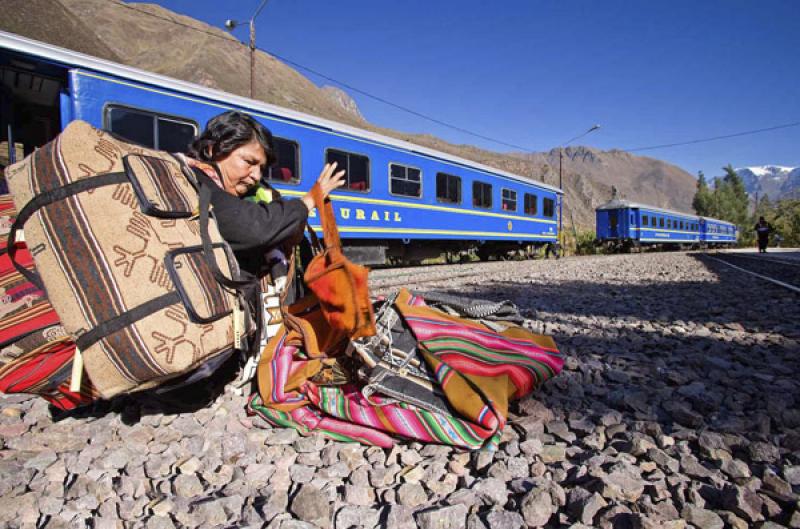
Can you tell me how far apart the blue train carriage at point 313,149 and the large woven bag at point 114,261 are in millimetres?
4704

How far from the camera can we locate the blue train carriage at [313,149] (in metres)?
4.95

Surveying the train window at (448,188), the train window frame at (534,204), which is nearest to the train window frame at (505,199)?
the train window frame at (534,204)

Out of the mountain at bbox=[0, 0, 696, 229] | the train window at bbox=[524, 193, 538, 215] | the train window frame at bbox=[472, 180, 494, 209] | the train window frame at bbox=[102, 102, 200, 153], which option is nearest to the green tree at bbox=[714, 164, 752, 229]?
the mountain at bbox=[0, 0, 696, 229]

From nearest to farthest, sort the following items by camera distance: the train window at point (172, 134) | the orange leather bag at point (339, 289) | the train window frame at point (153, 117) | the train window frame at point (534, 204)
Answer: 1. the orange leather bag at point (339, 289)
2. the train window frame at point (153, 117)
3. the train window at point (172, 134)
4. the train window frame at point (534, 204)

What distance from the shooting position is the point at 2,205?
1.54m

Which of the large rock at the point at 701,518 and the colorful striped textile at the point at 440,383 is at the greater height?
the colorful striped textile at the point at 440,383

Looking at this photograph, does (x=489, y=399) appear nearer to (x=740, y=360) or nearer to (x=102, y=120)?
(x=740, y=360)

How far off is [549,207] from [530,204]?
2.02 metres

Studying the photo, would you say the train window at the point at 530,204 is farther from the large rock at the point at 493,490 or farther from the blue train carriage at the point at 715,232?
the blue train carriage at the point at 715,232

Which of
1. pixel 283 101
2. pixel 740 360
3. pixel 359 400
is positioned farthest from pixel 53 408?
pixel 283 101

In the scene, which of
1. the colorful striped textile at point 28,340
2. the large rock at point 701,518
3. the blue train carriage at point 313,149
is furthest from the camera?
the blue train carriage at point 313,149

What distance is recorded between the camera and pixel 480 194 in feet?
39.6

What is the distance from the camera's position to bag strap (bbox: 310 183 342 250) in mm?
1644

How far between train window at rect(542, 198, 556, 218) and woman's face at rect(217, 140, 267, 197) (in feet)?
50.4
